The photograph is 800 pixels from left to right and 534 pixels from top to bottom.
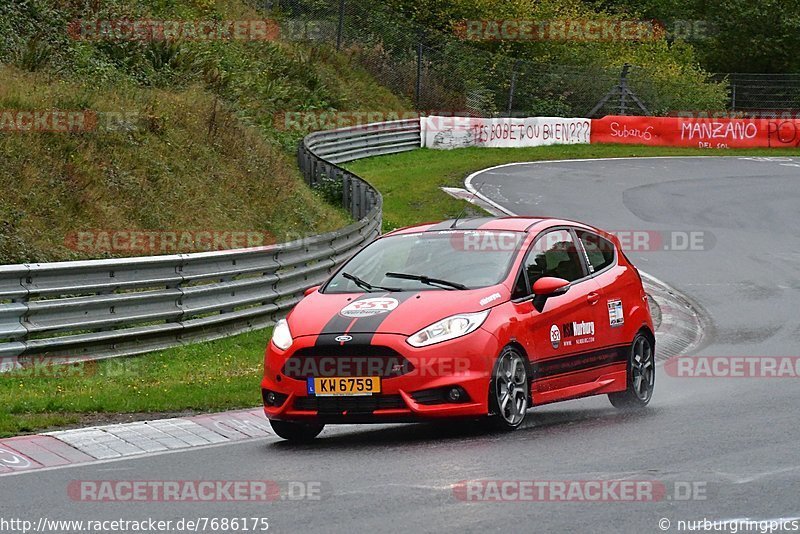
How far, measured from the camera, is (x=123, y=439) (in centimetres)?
930

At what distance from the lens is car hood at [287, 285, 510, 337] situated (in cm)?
918

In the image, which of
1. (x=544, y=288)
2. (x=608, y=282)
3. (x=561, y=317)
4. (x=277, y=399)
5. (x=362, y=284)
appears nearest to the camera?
(x=277, y=399)

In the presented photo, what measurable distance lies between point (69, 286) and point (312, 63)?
29107 mm

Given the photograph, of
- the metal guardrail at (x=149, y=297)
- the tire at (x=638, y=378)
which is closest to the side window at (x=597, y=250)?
the tire at (x=638, y=378)

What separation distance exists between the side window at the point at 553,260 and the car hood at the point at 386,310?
53 centimetres

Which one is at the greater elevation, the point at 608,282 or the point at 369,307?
the point at 369,307

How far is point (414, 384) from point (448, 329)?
478 mm

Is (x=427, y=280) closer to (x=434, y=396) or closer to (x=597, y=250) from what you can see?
(x=434, y=396)

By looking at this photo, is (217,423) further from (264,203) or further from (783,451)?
(264,203)

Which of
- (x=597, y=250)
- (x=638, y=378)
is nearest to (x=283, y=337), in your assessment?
(x=597, y=250)

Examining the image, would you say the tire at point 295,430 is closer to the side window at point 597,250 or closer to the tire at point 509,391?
the tire at point 509,391

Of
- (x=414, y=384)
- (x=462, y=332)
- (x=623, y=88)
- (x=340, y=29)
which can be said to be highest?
(x=462, y=332)

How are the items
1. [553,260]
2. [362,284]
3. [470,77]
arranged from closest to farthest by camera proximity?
1. [362,284]
2. [553,260]
3. [470,77]

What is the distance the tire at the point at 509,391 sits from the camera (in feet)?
30.1
